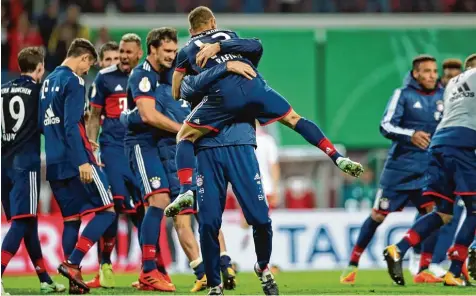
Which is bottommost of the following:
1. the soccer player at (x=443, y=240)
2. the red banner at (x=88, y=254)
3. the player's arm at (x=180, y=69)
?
the red banner at (x=88, y=254)

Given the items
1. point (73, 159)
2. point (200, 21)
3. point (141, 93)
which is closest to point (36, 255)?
point (73, 159)

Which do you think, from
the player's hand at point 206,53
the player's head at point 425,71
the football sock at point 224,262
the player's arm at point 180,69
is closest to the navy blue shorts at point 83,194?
the football sock at point 224,262

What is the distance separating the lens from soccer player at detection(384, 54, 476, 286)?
967 centimetres

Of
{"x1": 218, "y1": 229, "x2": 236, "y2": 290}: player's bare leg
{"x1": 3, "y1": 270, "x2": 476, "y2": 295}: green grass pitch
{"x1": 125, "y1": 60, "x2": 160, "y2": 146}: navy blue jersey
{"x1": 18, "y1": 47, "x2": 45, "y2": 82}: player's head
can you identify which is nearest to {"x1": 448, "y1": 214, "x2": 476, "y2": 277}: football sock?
{"x1": 3, "y1": 270, "x2": 476, "y2": 295}: green grass pitch

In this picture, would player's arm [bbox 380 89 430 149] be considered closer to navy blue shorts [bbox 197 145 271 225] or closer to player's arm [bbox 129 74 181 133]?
player's arm [bbox 129 74 181 133]

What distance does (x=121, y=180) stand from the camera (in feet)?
34.6

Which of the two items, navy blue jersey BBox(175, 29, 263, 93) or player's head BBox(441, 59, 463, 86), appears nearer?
navy blue jersey BBox(175, 29, 263, 93)

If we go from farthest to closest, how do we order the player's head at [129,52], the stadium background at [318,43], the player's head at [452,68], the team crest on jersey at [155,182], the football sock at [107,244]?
the stadium background at [318,43] → the player's head at [452,68] → the player's head at [129,52] → the football sock at [107,244] → the team crest on jersey at [155,182]

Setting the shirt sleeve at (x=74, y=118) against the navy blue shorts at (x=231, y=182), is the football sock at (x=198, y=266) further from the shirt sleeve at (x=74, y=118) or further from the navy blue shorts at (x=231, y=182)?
the navy blue shorts at (x=231, y=182)

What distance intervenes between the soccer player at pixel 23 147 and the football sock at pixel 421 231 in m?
3.30

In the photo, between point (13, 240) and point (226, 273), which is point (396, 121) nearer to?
point (226, 273)

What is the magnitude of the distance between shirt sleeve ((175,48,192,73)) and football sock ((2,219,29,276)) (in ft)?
8.77

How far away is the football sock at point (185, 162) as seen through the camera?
7539 millimetres

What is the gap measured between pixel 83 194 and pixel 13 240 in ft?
2.56
